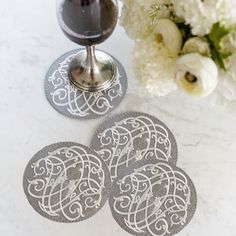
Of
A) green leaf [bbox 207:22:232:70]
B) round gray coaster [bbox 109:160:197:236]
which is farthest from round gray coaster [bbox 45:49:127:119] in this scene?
green leaf [bbox 207:22:232:70]

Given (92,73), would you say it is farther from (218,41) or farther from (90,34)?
(218,41)

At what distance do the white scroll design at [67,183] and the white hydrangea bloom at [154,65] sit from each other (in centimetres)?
27

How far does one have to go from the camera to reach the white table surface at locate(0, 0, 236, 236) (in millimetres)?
892

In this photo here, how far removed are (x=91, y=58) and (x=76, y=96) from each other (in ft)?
0.31

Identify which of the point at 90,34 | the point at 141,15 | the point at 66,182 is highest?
the point at 141,15

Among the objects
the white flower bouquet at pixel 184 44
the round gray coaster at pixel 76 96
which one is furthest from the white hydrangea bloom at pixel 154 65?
the round gray coaster at pixel 76 96

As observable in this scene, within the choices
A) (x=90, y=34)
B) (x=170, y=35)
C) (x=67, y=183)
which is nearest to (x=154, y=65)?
(x=170, y=35)

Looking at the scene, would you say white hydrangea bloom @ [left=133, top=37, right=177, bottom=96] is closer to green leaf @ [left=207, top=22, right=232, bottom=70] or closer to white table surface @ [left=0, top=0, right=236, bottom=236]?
green leaf @ [left=207, top=22, right=232, bottom=70]

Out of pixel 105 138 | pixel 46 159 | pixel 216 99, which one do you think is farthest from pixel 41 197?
pixel 216 99

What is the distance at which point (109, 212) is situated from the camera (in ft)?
2.96

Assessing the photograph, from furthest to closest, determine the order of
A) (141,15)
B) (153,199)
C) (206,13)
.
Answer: (153,199), (141,15), (206,13)

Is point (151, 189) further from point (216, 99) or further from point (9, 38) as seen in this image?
point (9, 38)

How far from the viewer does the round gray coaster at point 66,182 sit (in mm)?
900

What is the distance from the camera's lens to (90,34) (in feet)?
2.98
